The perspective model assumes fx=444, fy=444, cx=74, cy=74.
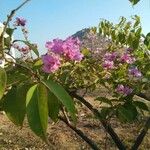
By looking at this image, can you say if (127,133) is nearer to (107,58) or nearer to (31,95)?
(107,58)

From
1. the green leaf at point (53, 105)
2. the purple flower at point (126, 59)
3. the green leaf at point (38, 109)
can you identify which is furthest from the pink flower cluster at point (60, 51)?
the purple flower at point (126, 59)

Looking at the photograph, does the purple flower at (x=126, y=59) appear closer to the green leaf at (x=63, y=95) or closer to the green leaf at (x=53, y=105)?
the green leaf at (x=53, y=105)

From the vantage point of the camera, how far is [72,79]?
2.40 m

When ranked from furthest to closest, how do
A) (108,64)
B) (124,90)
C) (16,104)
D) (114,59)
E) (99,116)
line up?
(114,59) → (108,64) → (124,90) → (99,116) → (16,104)

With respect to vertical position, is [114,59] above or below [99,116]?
above

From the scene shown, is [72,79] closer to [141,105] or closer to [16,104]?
[141,105]

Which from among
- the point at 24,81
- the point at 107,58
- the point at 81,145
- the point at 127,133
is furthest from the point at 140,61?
the point at 127,133

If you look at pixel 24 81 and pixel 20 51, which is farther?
pixel 20 51

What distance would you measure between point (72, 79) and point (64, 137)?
324 cm

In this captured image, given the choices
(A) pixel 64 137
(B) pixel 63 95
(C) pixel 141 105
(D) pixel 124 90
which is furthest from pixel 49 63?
(A) pixel 64 137

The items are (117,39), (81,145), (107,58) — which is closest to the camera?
(107,58)

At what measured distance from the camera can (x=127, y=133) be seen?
5.73 metres

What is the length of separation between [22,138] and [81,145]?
797mm

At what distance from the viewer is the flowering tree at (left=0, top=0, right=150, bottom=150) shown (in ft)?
3.29
